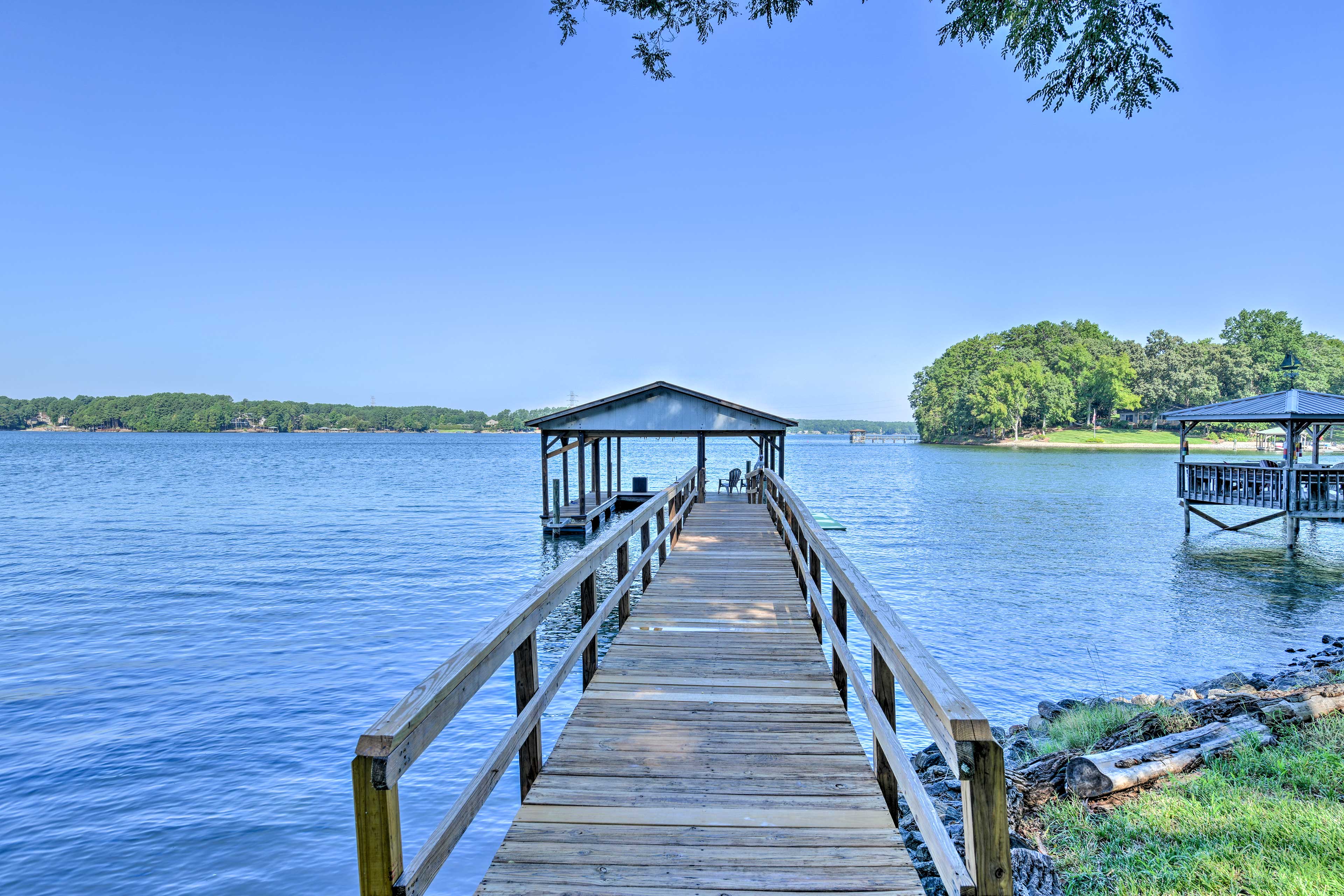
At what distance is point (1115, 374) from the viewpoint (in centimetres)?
9425

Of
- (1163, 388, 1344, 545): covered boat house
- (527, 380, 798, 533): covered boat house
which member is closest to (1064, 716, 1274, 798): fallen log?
(527, 380, 798, 533): covered boat house

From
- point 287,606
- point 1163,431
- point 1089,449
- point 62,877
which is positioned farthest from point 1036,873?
point 1163,431

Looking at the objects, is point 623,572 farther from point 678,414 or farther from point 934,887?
point 678,414

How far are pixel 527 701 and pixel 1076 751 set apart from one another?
494 centimetres

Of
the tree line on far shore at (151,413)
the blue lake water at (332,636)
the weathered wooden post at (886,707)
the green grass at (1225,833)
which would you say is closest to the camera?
the weathered wooden post at (886,707)

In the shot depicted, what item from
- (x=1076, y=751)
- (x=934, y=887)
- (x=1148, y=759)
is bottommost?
(x=934, y=887)

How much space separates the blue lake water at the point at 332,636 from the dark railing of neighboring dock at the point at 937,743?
168 inches

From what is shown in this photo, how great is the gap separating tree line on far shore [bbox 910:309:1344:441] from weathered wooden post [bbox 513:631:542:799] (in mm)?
99442

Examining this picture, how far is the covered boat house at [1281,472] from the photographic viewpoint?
57.4 ft

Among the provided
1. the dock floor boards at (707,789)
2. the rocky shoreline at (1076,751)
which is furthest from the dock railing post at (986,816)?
the rocky shoreline at (1076,751)

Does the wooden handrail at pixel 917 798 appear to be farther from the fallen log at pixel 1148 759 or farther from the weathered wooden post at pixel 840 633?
the fallen log at pixel 1148 759

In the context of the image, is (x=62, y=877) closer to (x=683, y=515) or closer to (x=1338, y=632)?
(x=683, y=515)

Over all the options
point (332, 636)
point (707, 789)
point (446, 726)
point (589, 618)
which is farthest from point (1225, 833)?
point (332, 636)

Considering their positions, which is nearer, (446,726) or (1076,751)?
(446,726)
